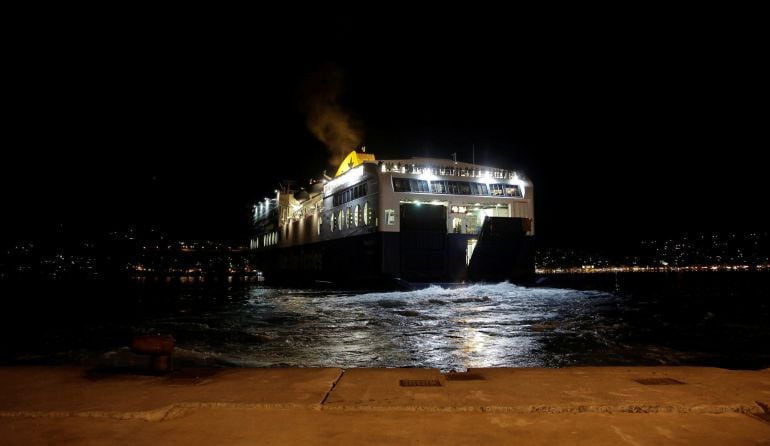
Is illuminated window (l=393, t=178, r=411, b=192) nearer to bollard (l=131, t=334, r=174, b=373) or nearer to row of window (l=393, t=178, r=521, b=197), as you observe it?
row of window (l=393, t=178, r=521, b=197)

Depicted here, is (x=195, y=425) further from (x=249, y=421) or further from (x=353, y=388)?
(x=353, y=388)

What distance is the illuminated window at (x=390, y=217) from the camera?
1153 inches

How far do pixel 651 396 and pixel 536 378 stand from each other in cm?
119

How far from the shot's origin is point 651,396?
15.4ft

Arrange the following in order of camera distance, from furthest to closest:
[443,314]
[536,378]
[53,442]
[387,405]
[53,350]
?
[443,314]
[53,350]
[536,378]
[387,405]
[53,442]

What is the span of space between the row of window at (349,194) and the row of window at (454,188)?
2.87m

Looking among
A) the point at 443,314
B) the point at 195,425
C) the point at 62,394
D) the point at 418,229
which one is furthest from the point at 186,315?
the point at 195,425

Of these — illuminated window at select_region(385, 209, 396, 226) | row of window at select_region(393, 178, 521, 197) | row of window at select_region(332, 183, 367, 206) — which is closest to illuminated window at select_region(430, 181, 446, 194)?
row of window at select_region(393, 178, 521, 197)

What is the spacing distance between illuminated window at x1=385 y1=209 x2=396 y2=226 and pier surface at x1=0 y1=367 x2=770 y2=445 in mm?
23509

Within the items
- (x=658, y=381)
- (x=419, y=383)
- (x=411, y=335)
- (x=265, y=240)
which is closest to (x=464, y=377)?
(x=419, y=383)

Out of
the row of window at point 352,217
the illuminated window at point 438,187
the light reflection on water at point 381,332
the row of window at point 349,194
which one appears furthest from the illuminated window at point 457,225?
the light reflection on water at point 381,332

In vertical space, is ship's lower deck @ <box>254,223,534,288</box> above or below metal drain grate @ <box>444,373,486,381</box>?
above

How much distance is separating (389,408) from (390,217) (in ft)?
82.1

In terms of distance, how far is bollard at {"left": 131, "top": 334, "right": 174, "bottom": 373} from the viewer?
6078 millimetres
